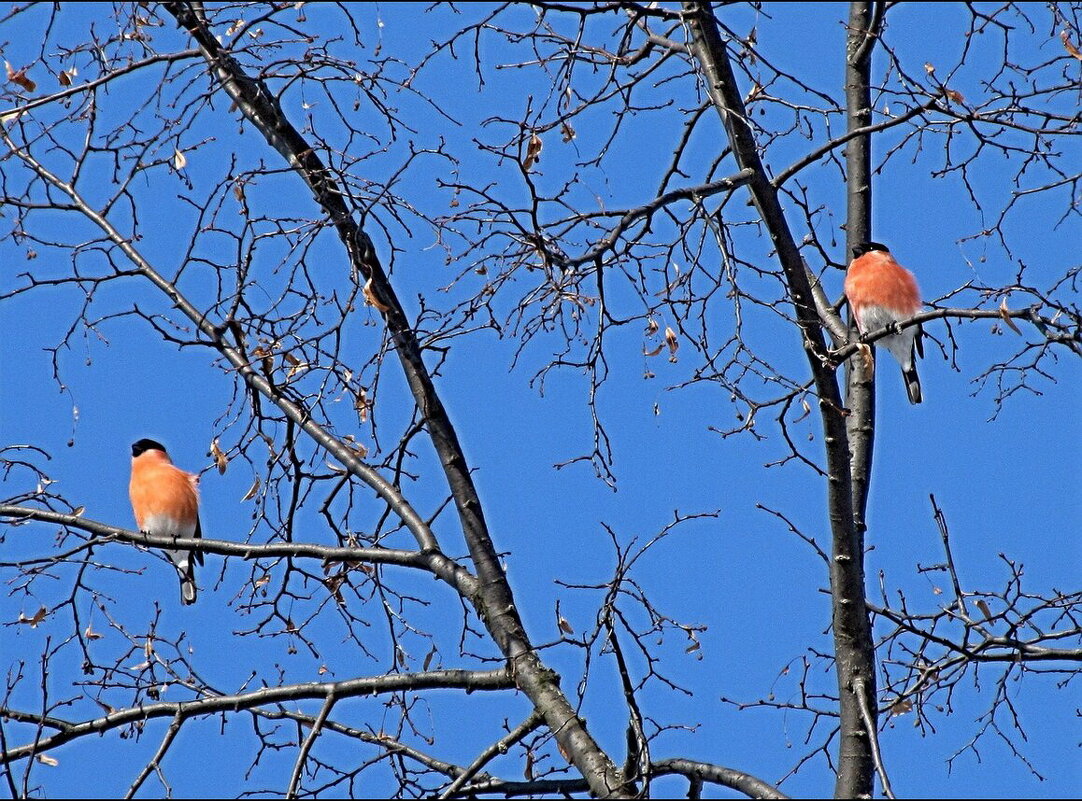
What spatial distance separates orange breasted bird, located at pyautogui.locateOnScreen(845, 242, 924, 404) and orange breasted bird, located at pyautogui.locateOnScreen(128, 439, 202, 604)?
11.4 feet

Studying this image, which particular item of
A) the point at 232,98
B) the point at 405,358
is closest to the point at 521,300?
the point at 405,358

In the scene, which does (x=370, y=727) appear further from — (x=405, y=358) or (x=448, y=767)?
(x=405, y=358)

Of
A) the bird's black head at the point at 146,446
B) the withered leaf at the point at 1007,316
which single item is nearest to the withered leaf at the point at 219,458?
the withered leaf at the point at 1007,316

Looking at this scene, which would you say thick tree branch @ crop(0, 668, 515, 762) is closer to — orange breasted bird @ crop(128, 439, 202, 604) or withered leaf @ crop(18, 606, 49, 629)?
withered leaf @ crop(18, 606, 49, 629)

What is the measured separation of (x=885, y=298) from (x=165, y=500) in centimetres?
383

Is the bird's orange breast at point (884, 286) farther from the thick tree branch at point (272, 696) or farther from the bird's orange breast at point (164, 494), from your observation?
the bird's orange breast at point (164, 494)

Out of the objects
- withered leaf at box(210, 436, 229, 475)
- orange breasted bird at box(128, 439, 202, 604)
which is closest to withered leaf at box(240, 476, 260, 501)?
withered leaf at box(210, 436, 229, 475)

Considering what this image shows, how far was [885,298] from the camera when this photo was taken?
19.7ft

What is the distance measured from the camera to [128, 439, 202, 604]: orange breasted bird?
634cm

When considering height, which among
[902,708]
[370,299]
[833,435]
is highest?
[370,299]

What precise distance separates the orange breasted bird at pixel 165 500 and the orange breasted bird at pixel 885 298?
3488mm

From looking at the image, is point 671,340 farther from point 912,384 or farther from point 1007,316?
point 912,384

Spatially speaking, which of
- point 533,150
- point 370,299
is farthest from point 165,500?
point 533,150

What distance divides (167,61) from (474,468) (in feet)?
5.57
